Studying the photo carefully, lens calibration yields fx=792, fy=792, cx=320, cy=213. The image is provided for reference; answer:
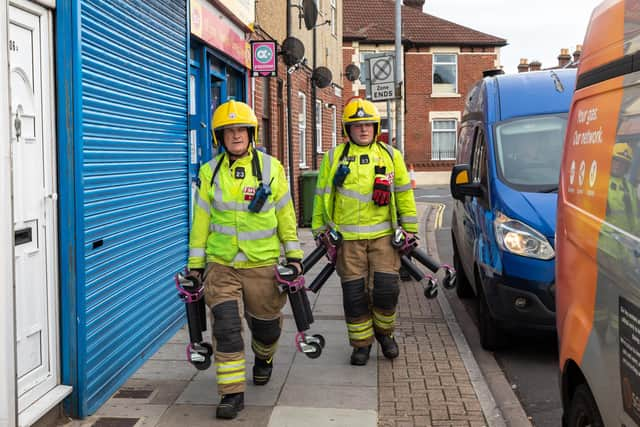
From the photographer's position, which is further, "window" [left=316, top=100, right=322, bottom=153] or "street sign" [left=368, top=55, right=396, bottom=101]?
"window" [left=316, top=100, right=322, bottom=153]

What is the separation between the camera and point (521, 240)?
6.29 meters

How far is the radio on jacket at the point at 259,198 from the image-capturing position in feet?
16.6

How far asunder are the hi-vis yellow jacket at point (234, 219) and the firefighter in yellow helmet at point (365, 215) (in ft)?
3.64

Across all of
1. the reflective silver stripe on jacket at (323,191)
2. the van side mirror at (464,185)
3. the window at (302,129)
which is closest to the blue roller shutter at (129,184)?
the reflective silver stripe on jacket at (323,191)

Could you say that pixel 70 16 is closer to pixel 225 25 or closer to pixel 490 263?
pixel 490 263

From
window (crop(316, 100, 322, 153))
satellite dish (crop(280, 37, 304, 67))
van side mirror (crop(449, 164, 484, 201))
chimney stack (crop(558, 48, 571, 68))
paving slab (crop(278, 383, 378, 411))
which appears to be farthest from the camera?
chimney stack (crop(558, 48, 571, 68))

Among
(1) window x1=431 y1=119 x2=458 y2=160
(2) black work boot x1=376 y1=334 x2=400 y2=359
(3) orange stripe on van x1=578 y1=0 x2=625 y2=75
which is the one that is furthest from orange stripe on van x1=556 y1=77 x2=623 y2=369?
(1) window x1=431 y1=119 x2=458 y2=160

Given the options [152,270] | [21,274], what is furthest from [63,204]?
[152,270]

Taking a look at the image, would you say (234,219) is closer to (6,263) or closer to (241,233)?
(241,233)

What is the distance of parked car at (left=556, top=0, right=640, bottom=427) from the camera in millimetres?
2818

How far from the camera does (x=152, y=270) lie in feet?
21.5

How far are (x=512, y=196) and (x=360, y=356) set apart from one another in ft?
6.07

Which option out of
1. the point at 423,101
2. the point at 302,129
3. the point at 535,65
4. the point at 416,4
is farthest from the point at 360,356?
the point at 535,65

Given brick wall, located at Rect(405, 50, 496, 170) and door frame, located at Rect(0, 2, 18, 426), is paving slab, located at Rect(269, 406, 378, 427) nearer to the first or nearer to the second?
door frame, located at Rect(0, 2, 18, 426)
